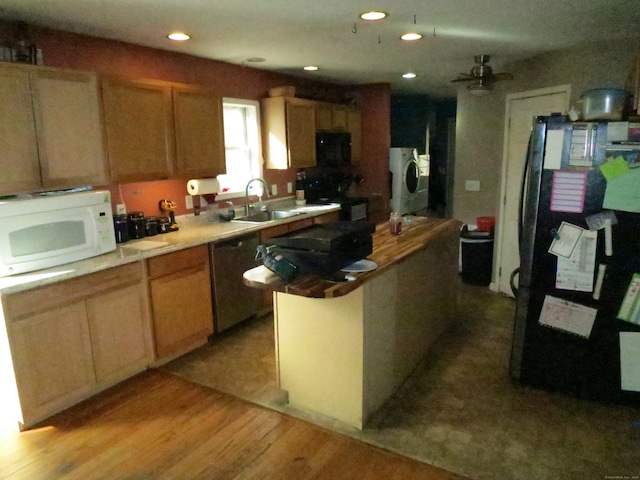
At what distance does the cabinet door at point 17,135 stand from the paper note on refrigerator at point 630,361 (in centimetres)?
343

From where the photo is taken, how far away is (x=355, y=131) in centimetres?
574

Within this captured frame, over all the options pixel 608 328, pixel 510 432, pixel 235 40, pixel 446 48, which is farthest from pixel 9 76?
pixel 608 328

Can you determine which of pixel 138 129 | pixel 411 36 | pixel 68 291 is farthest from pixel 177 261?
pixel 411 36

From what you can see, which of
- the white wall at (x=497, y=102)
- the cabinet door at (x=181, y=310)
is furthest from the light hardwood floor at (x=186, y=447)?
the white wall at (x=497, y=102)

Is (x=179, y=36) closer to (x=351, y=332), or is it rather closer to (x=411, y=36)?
(x=411, y=36)

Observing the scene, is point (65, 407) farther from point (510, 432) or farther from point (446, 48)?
point (446, 48)

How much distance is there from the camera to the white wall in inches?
134

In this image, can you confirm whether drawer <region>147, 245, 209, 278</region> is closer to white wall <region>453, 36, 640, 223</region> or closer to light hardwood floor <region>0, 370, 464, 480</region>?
light hardwood floor <region>0, 370, 464, 480</region>

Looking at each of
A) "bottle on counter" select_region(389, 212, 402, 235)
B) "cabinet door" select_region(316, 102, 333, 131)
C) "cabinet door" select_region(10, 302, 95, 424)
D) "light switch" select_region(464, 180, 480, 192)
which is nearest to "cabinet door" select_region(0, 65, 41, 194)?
"cabinet door" select_region(10, 302, 95, 424)

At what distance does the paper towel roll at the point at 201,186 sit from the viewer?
376 centimetres

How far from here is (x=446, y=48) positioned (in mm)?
3662

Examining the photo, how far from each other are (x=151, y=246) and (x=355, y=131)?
3.41 meters

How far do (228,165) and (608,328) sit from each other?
11.2 ft

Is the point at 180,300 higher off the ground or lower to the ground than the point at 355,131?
lower
